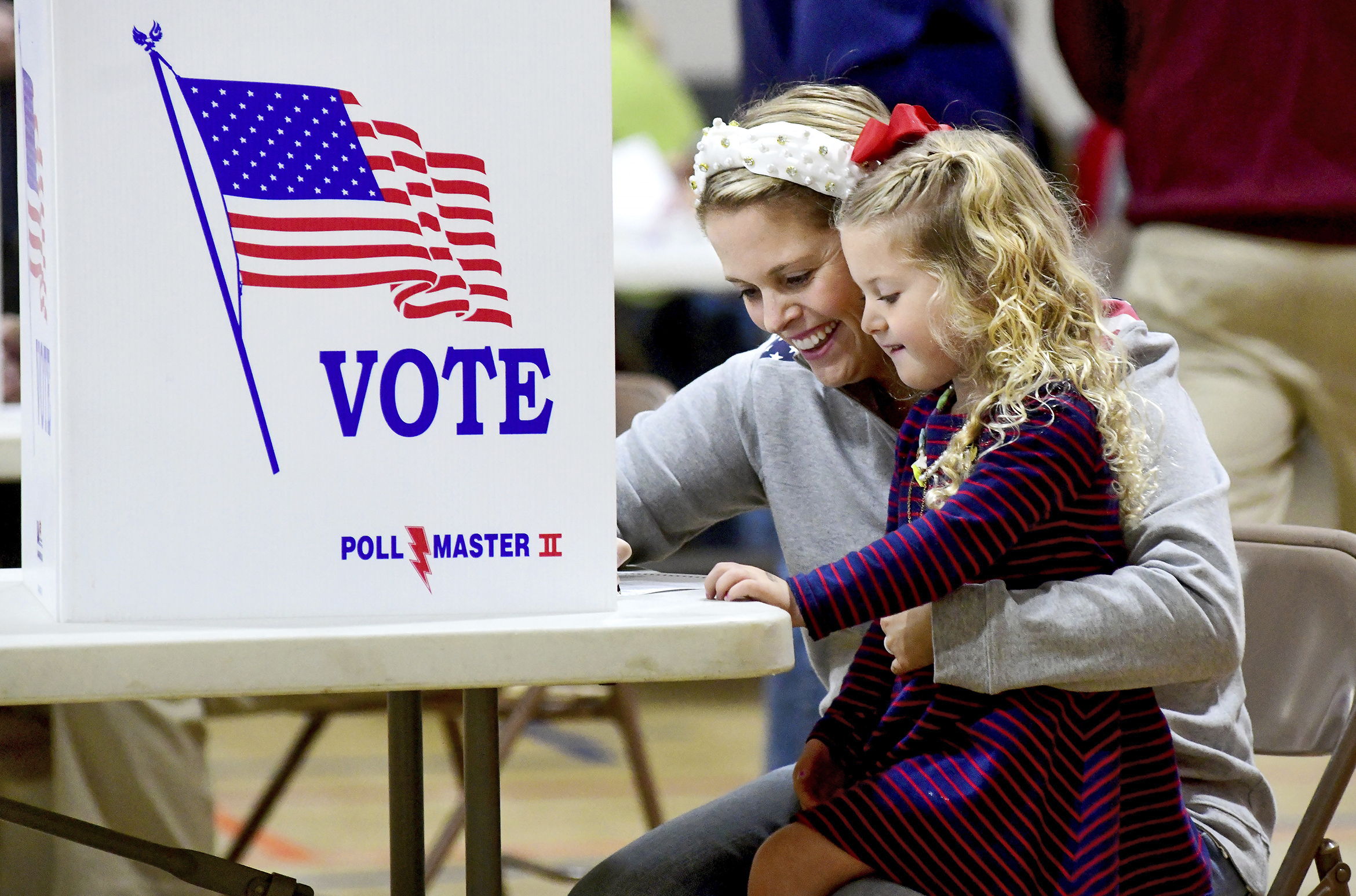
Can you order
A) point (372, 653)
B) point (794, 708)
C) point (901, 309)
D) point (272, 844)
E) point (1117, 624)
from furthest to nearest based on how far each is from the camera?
point (272, 844) → point (794, 708) → point (901, 309) → point (1117, 624) → point (372, 653)

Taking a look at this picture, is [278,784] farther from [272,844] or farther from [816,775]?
[816,775]

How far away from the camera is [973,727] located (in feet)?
3.32

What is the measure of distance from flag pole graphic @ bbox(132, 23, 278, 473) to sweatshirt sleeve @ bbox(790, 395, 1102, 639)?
1.26 feet

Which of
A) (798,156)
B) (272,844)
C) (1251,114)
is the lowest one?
(272,844)

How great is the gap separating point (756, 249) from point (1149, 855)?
579mm

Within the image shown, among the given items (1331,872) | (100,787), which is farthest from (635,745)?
(1331,872)

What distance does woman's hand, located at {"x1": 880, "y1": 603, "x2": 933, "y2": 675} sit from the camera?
3.44 feet

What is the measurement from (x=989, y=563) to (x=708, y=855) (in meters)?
0.34

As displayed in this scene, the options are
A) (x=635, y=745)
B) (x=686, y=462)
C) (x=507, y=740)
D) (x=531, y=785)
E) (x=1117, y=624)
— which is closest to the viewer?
(x=1117, y=624)

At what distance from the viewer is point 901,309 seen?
1099mm

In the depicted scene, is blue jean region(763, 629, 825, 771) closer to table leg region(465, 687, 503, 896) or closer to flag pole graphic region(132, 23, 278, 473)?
table leg region(465, 687, 503, 896)

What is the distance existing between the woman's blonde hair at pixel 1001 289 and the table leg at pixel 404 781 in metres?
0.42

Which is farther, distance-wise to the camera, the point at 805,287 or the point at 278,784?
the point at 278,784

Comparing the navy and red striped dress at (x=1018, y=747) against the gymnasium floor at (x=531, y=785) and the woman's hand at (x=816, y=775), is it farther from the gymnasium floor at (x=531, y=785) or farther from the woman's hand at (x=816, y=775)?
the gymnasium floor at (x=531, y=785)
